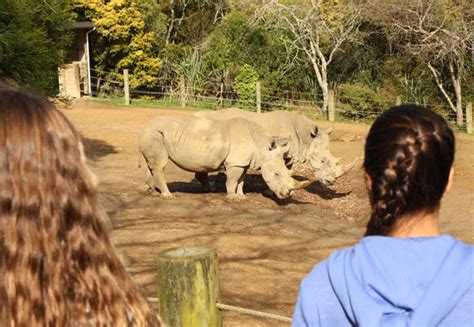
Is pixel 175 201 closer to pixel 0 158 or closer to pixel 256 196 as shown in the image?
pixel 256 196

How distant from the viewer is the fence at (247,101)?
2156 cm

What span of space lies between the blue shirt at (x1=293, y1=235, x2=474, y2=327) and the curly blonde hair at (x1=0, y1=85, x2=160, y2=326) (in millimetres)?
608

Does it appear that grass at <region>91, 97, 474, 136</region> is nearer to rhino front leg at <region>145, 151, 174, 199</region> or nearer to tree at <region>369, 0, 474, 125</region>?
tree at <region>369, 0, 474, 125</region>

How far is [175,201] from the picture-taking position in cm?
1068

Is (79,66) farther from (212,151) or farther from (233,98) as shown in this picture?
(212,151)

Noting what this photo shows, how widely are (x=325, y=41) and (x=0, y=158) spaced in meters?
22.1

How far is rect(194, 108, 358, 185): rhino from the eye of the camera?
12.4 m

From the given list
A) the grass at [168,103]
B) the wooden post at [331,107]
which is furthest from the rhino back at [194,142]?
the grass at [168,103]

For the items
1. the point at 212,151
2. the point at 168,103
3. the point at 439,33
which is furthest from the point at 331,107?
the point at 212,151

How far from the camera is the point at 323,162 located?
1243cm

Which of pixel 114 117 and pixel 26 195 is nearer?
pixel 26 195

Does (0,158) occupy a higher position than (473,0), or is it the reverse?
(473,0)

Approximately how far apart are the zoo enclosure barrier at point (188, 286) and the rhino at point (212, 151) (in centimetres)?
742

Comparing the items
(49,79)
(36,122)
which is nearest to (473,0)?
(49,79)
